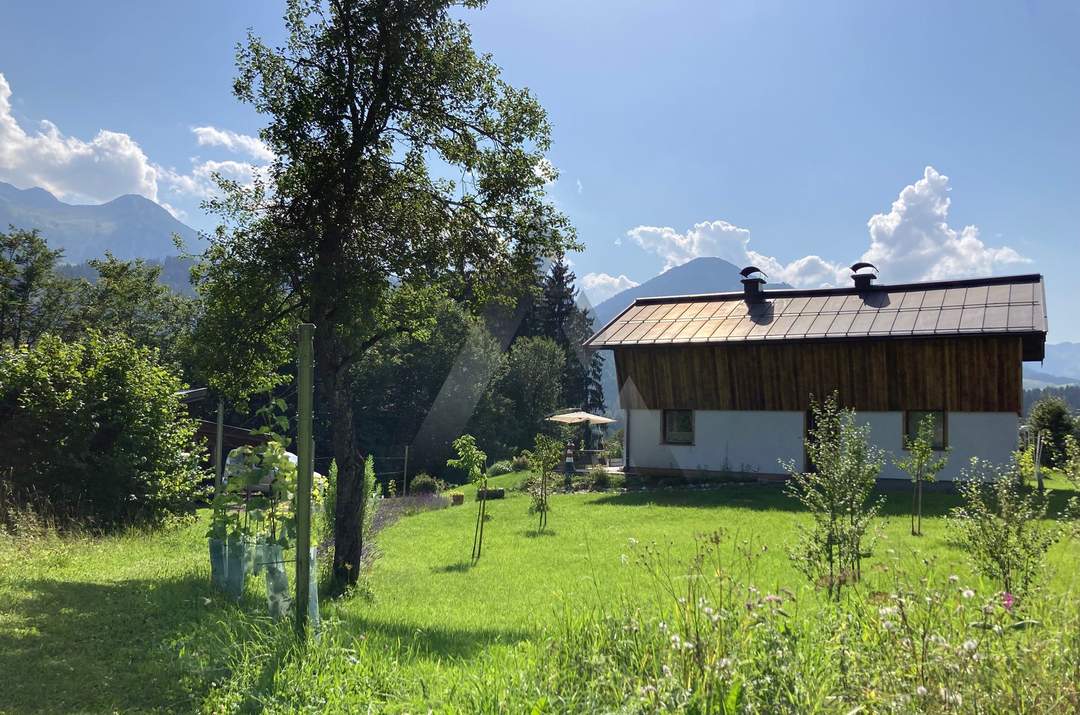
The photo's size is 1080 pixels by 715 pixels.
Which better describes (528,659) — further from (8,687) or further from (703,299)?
(703,299)

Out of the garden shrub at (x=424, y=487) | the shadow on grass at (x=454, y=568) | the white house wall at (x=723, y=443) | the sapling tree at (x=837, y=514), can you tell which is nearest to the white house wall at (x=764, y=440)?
the white house wall at (x=723, y=443)

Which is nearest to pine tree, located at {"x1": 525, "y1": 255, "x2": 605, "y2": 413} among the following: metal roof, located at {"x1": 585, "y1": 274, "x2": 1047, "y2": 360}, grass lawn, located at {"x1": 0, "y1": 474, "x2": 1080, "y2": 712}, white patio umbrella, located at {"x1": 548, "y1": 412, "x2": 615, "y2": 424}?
white patio umbrella, located at {"x1": 548, "y1": 412, "x2": 615, "y2": 424}

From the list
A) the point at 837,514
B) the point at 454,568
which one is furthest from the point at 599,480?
the point at 837,514

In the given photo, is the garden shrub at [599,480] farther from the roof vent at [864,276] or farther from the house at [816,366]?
the roof vent at [864,276]

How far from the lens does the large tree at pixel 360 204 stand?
947cm

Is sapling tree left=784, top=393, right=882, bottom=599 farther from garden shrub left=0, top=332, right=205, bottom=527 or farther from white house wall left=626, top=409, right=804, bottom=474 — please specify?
white house wall left=626, top=409, right=804, bottom=474

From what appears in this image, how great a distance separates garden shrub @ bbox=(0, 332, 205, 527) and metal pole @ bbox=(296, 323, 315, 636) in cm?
892

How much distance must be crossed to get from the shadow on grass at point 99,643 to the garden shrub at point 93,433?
16.0ft

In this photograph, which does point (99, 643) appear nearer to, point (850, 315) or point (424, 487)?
point (850, 315)

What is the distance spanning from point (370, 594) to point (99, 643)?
3694 millimetres

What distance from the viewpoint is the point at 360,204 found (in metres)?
9.82

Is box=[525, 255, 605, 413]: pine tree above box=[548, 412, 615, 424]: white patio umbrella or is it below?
above

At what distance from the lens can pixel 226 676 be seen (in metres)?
4.89

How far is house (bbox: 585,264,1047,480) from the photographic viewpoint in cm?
2075
